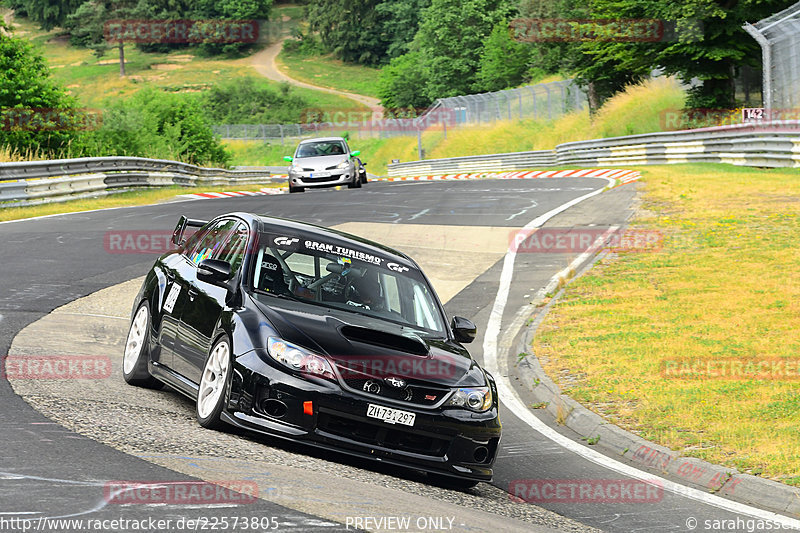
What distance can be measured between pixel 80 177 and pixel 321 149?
814cm

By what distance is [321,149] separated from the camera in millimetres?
32406

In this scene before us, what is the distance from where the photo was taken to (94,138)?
118ft

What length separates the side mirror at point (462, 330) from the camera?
7.94 meters

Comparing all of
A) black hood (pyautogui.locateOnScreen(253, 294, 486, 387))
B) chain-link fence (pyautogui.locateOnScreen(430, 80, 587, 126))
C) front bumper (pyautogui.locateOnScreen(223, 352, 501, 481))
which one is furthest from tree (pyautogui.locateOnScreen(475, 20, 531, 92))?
front bumper (pyautogui.locateOnScreen(223, 352, 501, 481))

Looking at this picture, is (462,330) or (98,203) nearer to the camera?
(462,330)

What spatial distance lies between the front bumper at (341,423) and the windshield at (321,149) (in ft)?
85.3

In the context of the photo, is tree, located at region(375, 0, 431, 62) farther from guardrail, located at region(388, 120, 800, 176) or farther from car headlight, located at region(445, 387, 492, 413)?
car headlight, located at region(445, 387, 492, 413)

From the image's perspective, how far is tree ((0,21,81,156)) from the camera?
101 feet

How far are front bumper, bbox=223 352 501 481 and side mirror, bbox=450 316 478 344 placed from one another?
4.03ft

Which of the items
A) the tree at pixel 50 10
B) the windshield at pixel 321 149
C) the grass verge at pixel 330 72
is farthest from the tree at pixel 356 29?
the windshield at pixel 321 149

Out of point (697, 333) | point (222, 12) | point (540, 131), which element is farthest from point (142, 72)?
point (697, 333)

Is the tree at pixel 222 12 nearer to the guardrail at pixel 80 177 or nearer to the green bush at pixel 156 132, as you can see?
the green bush at pixel 156 132

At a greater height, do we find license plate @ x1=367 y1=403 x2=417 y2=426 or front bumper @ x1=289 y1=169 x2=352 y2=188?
front bumper @ x1=289 y1=169 x2=352 y2=188

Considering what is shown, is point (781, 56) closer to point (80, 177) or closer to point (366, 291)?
point (80, 177)
